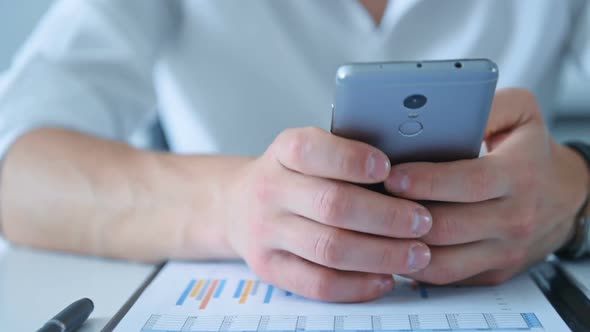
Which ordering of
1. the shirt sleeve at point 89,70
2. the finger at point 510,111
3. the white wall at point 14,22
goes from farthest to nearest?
the white wall at point 14,22, the shirt sleeve at point 89,70, the finger at point 510,111

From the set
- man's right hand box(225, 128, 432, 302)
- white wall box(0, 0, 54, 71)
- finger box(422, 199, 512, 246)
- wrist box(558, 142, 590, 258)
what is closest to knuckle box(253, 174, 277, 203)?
man's right hand box(225, 128, 432, 302)

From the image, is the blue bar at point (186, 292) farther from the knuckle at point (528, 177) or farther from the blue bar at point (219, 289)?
the knuckle at point (528, 177)

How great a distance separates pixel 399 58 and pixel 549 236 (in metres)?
0.33

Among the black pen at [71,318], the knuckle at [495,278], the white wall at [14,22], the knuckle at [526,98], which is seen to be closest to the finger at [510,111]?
the knuckle at [526,98]

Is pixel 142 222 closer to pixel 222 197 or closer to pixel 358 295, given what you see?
pixel 222 197

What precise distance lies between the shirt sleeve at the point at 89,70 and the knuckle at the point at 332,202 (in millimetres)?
321

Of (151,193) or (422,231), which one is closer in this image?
(422,231)

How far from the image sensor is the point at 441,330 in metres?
0.34

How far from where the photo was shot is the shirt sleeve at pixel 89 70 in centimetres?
58

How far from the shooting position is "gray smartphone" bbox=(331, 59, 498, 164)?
0.32 m

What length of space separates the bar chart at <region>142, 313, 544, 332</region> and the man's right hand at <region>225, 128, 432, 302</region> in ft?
0.10

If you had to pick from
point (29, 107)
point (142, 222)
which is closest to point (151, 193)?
point (142, 222)

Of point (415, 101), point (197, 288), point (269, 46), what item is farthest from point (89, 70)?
point (415, 101)

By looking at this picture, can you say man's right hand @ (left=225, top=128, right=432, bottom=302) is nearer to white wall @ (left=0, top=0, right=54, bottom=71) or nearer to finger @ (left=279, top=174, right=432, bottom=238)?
finger @ (left=279, top=174, right=432, bottom=238)
